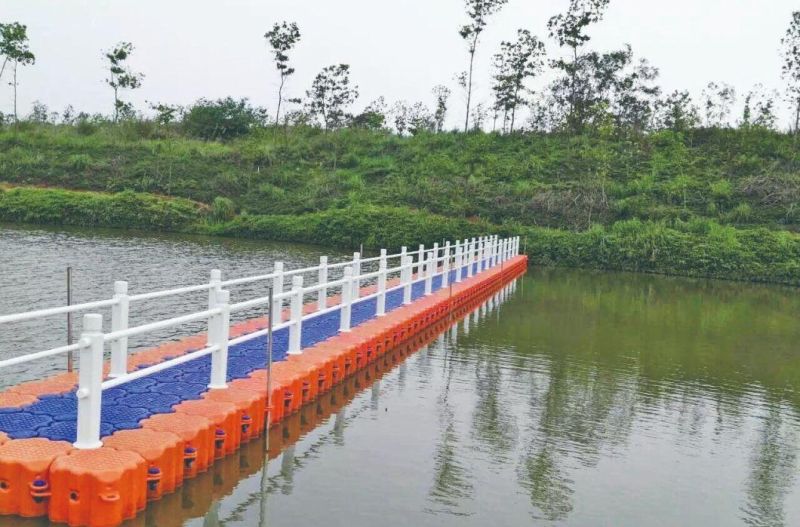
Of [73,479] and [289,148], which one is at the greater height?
[289,148]

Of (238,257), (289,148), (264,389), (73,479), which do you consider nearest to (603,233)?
(238,257)

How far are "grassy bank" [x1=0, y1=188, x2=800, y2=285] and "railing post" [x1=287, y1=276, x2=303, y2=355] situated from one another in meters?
28.7

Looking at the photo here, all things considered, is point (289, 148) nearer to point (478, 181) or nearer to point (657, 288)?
point (478, 181)

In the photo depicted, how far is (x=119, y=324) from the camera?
7.59 meters

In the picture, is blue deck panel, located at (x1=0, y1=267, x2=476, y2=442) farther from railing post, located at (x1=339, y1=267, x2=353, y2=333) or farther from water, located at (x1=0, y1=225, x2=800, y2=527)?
railing post, located at (x1=339, y1=267, x2=353, y2=333)

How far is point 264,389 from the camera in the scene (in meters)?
7.80

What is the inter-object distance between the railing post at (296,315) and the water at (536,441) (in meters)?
0.78

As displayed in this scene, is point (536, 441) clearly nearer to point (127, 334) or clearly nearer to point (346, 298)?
point (127, 334)

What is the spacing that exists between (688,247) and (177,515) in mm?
33912

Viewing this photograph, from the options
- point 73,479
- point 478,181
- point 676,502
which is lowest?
point 676,502

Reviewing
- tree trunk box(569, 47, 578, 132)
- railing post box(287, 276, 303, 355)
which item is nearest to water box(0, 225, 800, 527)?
railing post box(287, 276, 303, 355)

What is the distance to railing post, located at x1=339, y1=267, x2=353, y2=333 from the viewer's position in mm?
11695

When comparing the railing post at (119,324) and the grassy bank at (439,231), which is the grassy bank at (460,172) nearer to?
the grassy bank at (439,231)

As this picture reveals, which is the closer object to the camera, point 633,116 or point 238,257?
point 238,257
